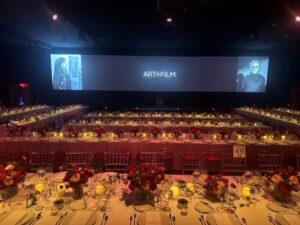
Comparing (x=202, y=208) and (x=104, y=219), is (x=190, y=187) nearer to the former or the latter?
(x=202, y=208)

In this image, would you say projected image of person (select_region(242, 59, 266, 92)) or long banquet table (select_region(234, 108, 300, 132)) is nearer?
long banquet table (select_region(234, 108, 300, 132))

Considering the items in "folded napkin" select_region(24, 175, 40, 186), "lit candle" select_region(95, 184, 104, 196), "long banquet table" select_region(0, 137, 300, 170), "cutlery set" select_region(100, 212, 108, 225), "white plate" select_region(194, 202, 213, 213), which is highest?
"lit candle" select_region(95, 184, 104, 196)

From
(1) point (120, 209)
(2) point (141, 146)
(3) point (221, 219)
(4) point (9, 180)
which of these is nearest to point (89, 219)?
(1) point (120, 209)

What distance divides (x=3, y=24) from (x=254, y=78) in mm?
17357

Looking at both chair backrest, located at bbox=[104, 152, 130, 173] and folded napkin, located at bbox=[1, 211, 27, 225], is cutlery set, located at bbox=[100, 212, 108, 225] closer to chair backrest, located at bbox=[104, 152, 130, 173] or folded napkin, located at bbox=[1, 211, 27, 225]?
folded napkin, located at bbox=[1, 211, 27, 225]

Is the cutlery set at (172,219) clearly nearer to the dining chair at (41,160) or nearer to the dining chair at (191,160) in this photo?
the dining chair at (191,160)

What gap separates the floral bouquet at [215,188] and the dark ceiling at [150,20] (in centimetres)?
342

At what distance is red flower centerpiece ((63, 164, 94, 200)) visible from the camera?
3512 millimetres

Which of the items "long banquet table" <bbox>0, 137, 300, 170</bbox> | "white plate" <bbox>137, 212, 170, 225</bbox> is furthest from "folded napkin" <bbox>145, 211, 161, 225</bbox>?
"long banquet table" <bbox>0, 137, 300, 170</bbox>

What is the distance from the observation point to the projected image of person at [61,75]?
66.2 feet

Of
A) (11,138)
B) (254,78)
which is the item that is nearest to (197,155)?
(11,138)

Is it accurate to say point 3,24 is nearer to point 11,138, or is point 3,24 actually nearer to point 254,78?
point 11,138

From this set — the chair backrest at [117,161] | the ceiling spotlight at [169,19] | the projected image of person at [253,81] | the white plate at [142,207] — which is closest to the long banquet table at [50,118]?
the chair backrest at [117,161]

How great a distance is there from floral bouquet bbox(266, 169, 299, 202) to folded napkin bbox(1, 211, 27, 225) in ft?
11.2
